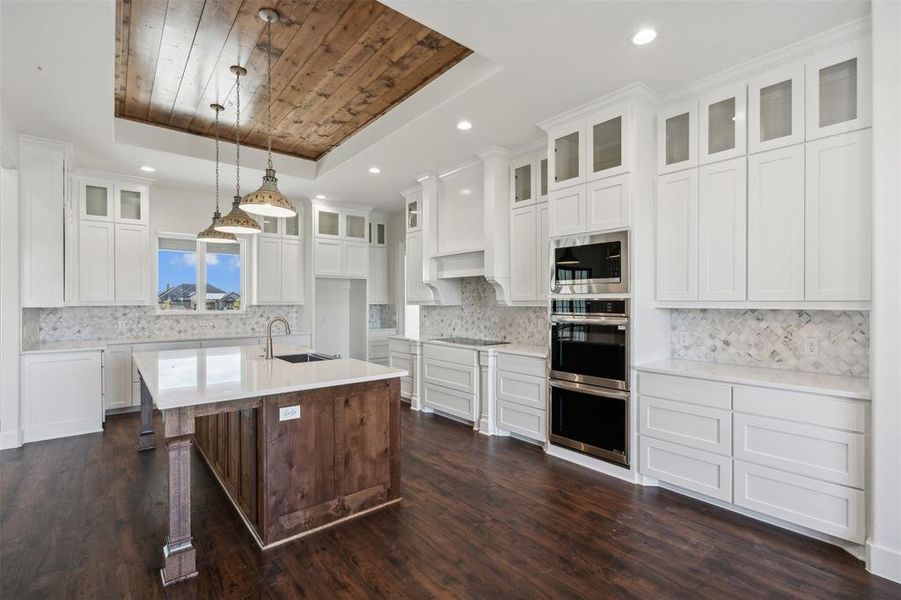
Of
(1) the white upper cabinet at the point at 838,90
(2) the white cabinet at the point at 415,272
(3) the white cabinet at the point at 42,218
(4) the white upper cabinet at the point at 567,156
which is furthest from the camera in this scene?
(2) the white cabinet at the point at 415,272

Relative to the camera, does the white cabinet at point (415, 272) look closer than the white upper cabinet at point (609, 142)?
No

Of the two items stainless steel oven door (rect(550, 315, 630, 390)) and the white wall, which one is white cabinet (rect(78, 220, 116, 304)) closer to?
stainless steel oven door (rect(550, 315, 630, 390))

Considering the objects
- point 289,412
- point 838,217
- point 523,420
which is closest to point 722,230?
point 838,217

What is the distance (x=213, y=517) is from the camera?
275 centimetres

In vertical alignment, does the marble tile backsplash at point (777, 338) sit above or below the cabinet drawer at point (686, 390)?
above

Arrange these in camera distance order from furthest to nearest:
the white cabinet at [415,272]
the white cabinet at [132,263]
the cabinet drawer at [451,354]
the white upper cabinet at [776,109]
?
the white cabinet at [415,272], the white cabinet at [132,263], the cabinet drawer at [451,354], the white upper cabinet at [776,109]

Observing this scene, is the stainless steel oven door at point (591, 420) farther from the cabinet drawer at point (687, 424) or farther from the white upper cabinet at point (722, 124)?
the white upper cabinet at point (722, 124)

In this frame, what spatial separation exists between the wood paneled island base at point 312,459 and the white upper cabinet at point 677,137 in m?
2.64

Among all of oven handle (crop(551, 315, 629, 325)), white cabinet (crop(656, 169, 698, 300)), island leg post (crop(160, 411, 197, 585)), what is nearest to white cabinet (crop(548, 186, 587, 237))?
white cabinet (crop(656, 169, 698, 300))

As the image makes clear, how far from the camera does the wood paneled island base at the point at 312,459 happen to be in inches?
97.0

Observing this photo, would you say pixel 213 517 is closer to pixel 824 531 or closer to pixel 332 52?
pixel 332 52

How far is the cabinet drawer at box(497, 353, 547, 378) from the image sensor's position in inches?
157

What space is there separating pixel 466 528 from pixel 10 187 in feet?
16.8

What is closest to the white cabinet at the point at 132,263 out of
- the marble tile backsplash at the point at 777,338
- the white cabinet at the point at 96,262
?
the white cabinet at the point at 96,262
